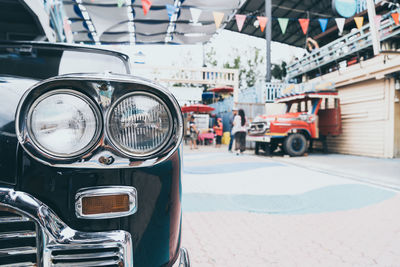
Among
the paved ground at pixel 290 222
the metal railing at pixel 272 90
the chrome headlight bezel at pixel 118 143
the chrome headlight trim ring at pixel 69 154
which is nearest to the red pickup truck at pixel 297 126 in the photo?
the metal railing at pixel 272 90

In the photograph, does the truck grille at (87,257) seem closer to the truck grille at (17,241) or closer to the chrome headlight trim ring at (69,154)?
the truck grille at (17,241)

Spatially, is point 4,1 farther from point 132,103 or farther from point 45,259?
point 45,259

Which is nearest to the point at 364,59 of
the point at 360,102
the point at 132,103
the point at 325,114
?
the point at 360,102

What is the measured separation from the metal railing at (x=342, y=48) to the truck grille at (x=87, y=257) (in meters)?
8.82

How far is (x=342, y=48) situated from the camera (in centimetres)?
981

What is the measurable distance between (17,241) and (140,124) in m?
0.52

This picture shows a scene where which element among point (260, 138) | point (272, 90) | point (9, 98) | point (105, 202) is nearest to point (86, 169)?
point (105, 202)

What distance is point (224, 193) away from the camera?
145 inches

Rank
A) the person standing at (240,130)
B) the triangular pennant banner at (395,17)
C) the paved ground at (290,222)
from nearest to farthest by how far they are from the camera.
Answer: the paved ground at (290,222)
the triangular pennant banner at (395,17)
the person standing at (240,130)

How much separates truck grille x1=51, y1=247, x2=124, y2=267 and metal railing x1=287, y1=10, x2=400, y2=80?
8819 millimetres

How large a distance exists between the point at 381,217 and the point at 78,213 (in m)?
2.92

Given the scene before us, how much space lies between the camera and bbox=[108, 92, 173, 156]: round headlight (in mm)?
890

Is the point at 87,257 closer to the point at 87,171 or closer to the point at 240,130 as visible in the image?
the point at 87,171

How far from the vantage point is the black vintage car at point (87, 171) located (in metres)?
0.81
